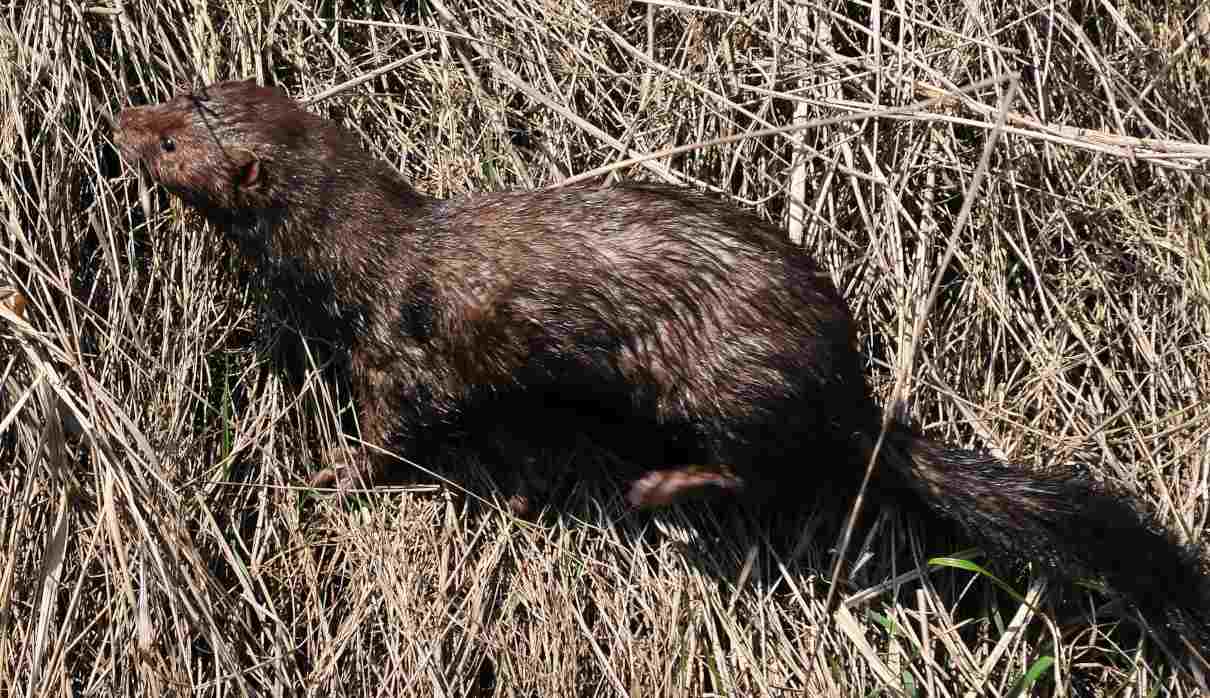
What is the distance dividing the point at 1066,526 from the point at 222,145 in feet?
9.08

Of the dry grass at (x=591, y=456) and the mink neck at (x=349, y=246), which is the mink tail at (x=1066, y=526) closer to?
the dry grass at (x=591, y=456)

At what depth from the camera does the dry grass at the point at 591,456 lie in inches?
157

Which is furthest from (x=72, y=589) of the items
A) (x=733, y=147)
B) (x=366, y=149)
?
(x=733, y=147)

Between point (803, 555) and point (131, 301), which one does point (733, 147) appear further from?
point (131, 301)

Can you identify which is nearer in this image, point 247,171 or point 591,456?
point 247,171

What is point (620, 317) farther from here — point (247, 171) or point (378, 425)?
point (247, 171)

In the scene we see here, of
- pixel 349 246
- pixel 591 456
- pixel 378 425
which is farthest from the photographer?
pixel 591 456

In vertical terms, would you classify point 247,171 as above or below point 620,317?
above

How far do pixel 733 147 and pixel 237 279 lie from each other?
170 cm

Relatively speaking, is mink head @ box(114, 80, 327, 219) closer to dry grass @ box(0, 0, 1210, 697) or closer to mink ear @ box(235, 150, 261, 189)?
mink ear @ box(235, 150, 261, 189)

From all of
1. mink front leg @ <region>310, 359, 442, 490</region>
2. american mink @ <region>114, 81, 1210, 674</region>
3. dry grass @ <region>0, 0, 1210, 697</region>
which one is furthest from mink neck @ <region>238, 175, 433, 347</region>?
dry grass @ <region>0, 0, 1210, 697</region>

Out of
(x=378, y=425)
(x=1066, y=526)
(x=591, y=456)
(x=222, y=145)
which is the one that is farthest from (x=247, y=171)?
(x=1066, y=526)

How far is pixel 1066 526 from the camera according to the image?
150 inches

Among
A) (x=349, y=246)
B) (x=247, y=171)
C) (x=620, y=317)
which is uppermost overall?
(x=247, y=171)
